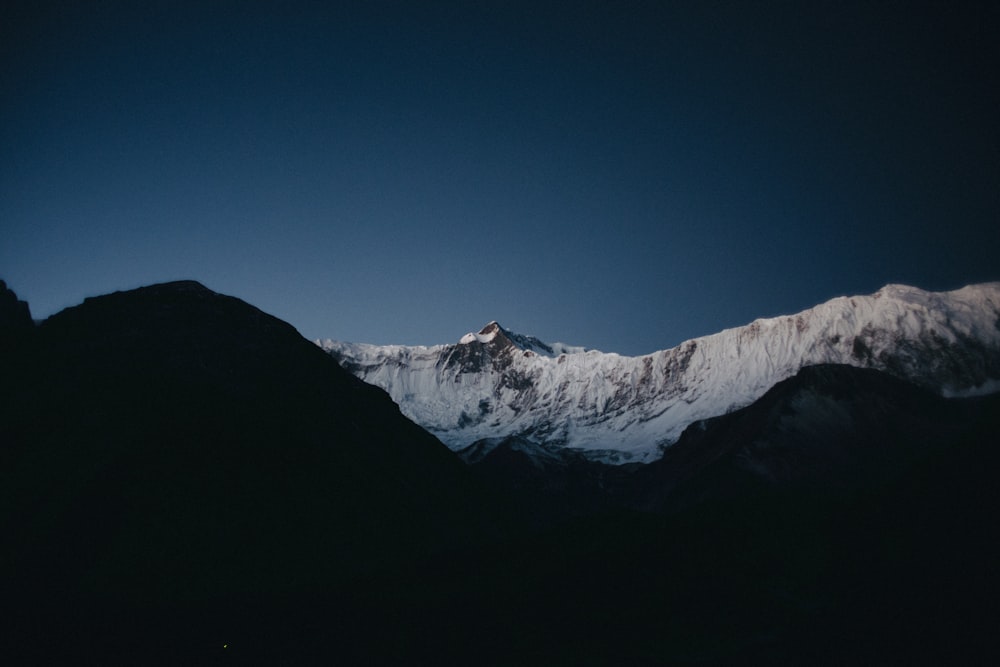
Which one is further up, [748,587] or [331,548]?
[748,587]

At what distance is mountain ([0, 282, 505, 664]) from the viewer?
4819 cm

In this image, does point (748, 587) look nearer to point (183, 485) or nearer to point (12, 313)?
Answer: point (183, 485)

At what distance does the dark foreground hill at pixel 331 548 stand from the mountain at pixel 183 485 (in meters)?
0.20

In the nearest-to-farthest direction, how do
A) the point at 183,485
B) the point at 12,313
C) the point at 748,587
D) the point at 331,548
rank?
the point at 748,587 < the point at 183,485 < the point at 331,548 < the point at 12,313

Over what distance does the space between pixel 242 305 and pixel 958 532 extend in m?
79.4

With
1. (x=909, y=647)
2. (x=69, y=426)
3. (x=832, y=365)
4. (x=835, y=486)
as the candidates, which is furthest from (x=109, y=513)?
(x=832, y=365)

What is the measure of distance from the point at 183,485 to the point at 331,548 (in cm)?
1330

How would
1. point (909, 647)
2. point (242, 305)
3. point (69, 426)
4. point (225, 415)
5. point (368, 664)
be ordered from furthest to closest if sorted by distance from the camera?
point (242, 305)
point (225, 415)
point (69, 426)
point (368, 664)
point (909, 647)

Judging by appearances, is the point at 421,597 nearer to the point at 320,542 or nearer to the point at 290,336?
the point at 320,542

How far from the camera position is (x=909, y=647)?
4262 cm

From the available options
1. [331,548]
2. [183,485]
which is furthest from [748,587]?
[183,485]

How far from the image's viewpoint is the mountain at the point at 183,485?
48188 millimetres

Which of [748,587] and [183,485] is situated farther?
[183,485]

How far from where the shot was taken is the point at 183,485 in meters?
59.3
